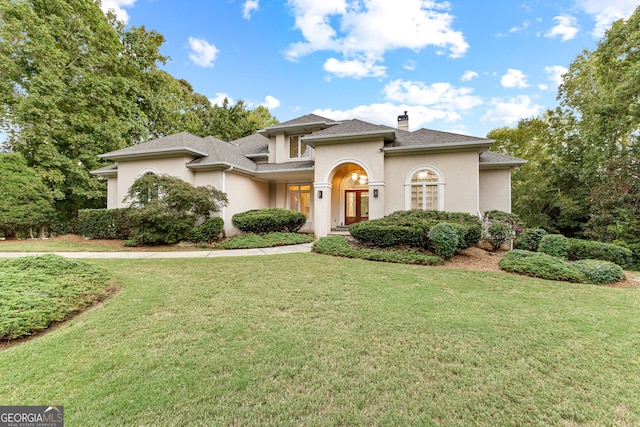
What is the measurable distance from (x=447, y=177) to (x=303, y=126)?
25.8 feet

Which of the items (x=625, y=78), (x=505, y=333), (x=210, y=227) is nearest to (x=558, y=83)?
(x=625, y=78)

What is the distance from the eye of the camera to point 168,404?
2.09 metres

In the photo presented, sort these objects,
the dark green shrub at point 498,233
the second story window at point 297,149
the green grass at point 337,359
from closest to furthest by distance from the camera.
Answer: the green grass at point 337,359, the dark green shrub at point 498,233, the second story window at point 297,149

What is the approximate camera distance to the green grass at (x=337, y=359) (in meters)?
2.05

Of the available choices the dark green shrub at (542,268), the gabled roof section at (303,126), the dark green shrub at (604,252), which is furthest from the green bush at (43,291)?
the dark green shrub at (604,252)

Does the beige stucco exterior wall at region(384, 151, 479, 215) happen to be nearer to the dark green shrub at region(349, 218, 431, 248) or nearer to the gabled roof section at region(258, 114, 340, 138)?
the dark green shrub at region(349, 218, 431, 248)

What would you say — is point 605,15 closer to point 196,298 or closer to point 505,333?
point 505,333

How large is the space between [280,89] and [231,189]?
11.4 m

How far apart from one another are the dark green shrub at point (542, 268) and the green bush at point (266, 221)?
8447 mm

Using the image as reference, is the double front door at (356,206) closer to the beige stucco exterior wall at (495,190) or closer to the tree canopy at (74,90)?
the beige stucco exterior wall at (495,190)

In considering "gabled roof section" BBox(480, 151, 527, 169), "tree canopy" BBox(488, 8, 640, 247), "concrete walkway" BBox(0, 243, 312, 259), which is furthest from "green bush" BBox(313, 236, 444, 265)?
"tree canopy" BBox(488, 8, 640, 247)

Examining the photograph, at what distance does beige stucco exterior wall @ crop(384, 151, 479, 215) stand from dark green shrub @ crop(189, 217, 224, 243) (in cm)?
766

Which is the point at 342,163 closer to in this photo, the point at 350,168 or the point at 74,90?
the point at 350,168

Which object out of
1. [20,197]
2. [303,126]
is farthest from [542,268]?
[20,197]
